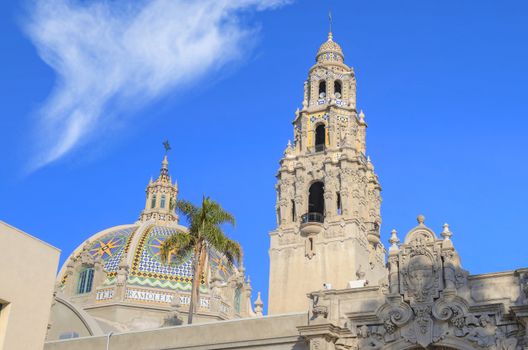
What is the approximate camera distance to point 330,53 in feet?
182

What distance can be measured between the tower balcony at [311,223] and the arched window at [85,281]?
1548 cm

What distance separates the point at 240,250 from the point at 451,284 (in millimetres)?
Answer: 13131

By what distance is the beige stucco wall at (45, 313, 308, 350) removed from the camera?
27.4 metres

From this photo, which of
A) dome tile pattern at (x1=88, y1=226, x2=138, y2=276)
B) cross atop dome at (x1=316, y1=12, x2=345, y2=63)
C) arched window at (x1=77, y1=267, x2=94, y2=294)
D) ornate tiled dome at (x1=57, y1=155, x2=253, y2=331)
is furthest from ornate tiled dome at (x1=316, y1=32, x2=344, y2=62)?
arched window at (x1=77, y1=267, x2=94, y2=294)

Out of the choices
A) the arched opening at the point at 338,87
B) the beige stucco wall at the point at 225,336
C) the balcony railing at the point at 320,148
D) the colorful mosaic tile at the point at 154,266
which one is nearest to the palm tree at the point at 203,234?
the beige stucco wall at the point at 225,336

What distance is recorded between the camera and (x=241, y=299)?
56.7 meters

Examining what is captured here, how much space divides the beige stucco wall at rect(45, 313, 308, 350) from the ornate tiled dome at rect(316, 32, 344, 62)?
1179 inches

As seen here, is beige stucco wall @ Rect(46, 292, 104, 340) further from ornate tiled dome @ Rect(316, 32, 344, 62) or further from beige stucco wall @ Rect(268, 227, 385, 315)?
ornate tiled dome @ Rect(316, 32, 344, 62)

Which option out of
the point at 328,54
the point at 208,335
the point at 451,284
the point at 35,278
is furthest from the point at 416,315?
the point at 328,54

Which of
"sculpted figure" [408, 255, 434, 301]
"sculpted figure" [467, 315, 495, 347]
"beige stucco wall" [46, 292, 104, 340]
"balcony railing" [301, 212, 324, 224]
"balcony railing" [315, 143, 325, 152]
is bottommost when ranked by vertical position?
"sculpted figure" [467, 315, 495, 347]

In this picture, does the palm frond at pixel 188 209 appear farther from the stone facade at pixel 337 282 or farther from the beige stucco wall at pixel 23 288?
the beige stucco wall at pixel 23 288

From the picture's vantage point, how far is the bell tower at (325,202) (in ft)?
151

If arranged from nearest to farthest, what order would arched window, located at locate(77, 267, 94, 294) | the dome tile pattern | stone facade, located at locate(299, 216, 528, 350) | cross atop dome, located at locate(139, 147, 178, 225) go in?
stone facade, located at locate(299, 216, 528, 350) < arched window, located at locate(77, 267, 94, 294) < the dome tile pattern < cross atop dome, located at locate(139, 147, 178, 225)

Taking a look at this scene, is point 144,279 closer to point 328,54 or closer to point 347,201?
point 347,201
